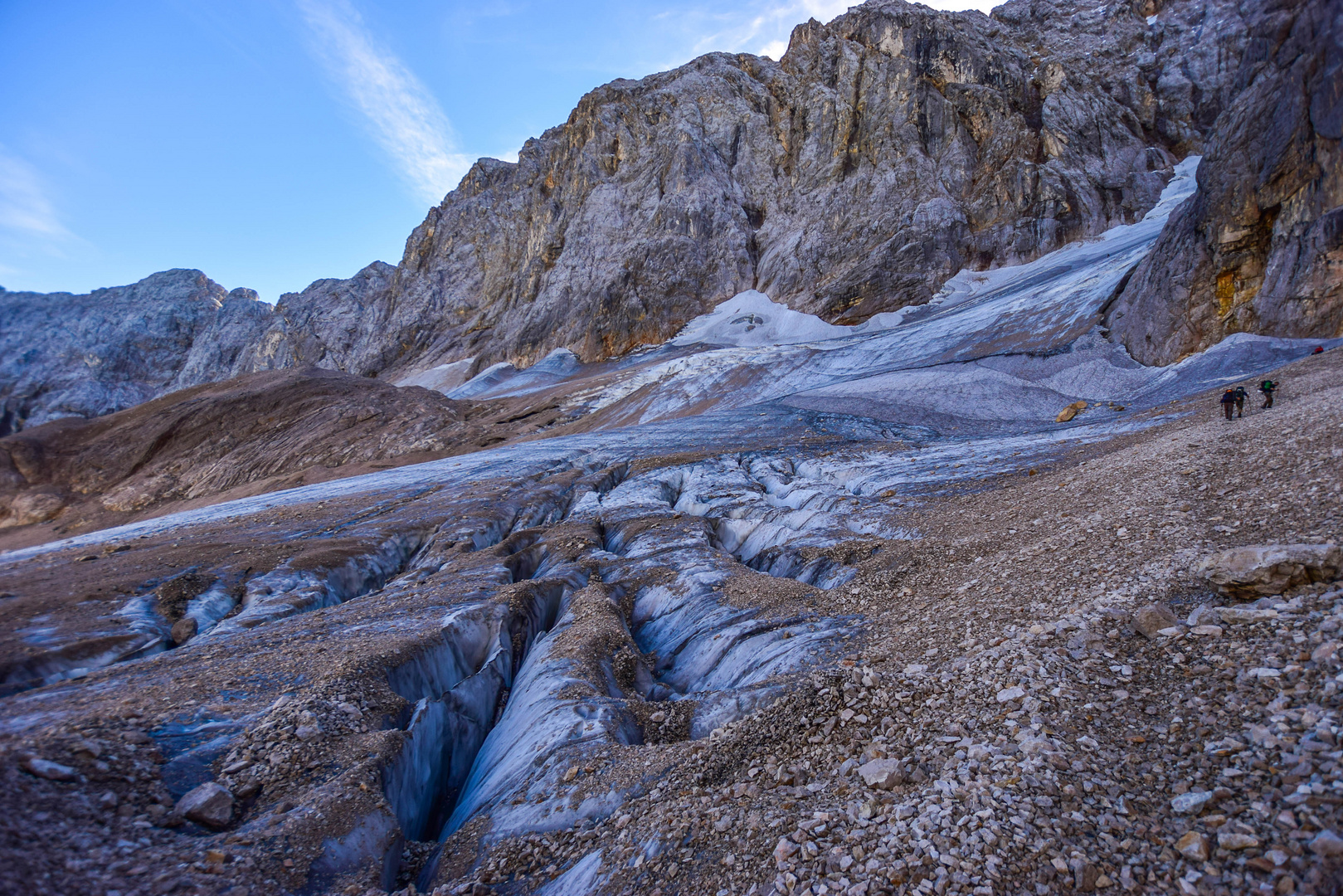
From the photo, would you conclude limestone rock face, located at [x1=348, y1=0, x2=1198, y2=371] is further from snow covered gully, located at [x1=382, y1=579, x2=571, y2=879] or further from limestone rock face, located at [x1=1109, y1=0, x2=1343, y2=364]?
snow covered gully, located at [x1=382, y1=579, x2=571, y2=879]

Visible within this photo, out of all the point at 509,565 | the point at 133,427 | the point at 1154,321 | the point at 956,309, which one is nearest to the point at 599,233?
the point at 956,309

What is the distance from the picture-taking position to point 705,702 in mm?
8555

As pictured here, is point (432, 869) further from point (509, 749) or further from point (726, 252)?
point (726, 252)

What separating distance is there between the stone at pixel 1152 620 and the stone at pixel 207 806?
973cm

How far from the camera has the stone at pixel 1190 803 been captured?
3717 millimetres

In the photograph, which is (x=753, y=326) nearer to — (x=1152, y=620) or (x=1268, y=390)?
(x=1268, y=390)

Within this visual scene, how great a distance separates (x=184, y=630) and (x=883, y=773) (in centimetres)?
1615

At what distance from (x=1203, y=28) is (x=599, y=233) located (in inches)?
3408

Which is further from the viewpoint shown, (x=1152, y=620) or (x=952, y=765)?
(x=1152, y=620)

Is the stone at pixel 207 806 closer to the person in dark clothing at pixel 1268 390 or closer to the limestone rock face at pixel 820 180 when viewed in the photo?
the person in dark clothing at pixel 1268 390

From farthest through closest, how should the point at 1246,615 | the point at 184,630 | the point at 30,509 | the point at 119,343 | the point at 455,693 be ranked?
the point at 119,343, the point at 30,509, the point at 184,630, the point at 455,693, the point at 1246,615

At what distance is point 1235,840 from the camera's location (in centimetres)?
336

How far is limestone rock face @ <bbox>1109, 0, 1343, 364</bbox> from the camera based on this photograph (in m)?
26.7

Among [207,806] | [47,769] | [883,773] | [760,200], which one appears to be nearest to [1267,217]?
[883,773]
